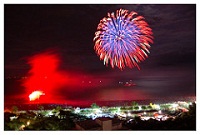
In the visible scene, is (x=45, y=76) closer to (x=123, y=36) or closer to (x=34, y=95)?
(x=34, y=95)

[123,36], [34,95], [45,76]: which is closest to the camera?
[123,36]

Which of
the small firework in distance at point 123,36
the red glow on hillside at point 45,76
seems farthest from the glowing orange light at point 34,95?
the small firework in distance at point 123,36

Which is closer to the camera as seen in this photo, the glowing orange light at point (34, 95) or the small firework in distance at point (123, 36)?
the small firework in distance at point (123, 36)

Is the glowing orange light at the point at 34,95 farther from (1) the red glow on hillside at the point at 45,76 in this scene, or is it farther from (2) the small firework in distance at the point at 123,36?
(2) the small firework in distance at the point at 123,36

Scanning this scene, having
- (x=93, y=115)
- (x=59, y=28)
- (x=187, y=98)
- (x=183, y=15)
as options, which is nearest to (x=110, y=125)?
(x=93, y=115)

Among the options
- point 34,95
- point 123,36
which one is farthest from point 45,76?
point 123,36

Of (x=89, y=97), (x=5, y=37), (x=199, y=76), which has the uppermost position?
(x=5, y=37)

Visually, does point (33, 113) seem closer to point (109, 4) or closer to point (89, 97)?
point (89, 97)

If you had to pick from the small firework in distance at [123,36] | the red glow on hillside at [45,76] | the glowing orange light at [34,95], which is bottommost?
the glowing orange light at [34,95]
